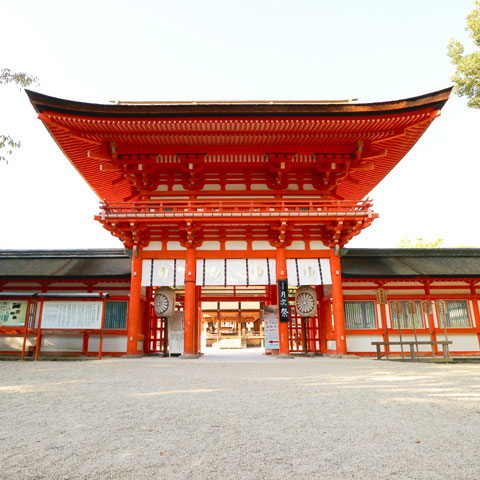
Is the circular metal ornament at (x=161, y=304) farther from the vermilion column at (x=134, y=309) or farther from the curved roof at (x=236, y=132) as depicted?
the curved roof at (x=236, y=132)

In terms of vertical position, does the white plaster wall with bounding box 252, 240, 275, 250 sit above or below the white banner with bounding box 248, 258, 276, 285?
above

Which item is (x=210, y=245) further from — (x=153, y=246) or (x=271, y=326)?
(x=271, y=326)

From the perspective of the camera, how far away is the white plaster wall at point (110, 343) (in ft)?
42.5

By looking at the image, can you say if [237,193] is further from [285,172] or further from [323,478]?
[323,478]

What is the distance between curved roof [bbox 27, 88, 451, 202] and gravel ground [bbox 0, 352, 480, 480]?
28.0 ft

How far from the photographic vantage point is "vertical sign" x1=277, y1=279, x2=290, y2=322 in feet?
39.1

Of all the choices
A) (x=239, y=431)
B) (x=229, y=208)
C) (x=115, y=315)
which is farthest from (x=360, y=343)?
(x=239, y=431)

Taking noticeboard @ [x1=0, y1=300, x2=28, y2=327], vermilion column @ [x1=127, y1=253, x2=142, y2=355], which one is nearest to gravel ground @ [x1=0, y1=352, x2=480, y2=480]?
noticeboard @ [x1=0, y1=300, x2=28, y2=327]

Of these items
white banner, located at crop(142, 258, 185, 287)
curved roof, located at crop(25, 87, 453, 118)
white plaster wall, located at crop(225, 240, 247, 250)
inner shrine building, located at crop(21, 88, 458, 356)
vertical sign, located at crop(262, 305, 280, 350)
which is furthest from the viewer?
vertical sign, located at crop(262, 305, 280, 350)

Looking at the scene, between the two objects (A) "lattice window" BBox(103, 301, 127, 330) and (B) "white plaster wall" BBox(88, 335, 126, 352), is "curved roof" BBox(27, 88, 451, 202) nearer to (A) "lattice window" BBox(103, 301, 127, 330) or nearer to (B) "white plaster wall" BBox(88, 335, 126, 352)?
(A) "lattice window" BBox(103, 301, 127, 330)

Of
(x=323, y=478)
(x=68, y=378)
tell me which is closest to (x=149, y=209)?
(x=68, y=378)

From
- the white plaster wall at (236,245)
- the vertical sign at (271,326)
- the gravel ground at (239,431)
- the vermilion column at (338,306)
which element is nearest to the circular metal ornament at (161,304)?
the white plaster wall at (236,245)

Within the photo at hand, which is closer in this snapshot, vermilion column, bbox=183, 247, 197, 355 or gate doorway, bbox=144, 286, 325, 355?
vermilion column, bbox=183, 247, 197, 355

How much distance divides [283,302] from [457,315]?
7.56m
